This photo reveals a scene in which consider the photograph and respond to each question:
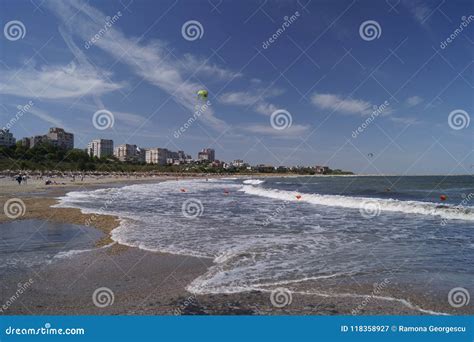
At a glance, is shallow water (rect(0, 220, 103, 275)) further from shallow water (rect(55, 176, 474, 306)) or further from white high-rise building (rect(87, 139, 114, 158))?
white high-rise building (rect(87, 139, 114, 158))

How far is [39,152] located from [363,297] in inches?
3714

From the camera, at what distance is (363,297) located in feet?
20.3

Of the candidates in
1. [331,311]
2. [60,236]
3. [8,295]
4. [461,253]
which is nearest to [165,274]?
[8,295]

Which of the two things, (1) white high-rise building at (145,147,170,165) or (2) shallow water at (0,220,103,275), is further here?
(1) white high-rise building at (145,147,170,165)

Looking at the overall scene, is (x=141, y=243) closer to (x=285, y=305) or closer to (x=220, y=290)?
(x=220, y=290)

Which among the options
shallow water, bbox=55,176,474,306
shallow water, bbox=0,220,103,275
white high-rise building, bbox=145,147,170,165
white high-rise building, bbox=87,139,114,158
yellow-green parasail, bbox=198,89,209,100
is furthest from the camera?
white high-rise building, bbox=145,147,170,165

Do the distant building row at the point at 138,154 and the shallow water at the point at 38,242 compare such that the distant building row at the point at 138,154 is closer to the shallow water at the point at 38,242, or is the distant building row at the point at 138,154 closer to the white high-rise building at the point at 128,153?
the white high-rise building at the point at 128,153

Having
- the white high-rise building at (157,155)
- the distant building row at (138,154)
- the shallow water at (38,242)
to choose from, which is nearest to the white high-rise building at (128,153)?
the distant building row at (138,154)

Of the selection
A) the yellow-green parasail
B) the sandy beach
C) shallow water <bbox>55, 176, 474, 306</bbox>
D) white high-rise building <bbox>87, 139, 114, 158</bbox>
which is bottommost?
the sandy beach

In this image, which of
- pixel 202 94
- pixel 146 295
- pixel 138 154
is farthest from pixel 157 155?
pixel 146 295

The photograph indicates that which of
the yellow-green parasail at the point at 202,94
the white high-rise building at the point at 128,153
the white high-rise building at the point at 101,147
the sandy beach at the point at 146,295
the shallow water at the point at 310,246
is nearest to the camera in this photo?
the sandy beach at the point at 146,295

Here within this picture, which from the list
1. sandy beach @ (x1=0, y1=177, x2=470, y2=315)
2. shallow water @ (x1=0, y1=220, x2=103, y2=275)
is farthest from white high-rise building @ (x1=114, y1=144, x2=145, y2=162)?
sandy beach @ (x1=0, y1=177, x2=470, y2=315)

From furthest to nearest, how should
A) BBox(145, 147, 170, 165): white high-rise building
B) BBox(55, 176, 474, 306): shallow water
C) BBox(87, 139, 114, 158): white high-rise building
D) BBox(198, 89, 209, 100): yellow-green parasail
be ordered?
1. BBox(145, 147, 170, 165): white high-rise building
2. BBox(87, 139, 114, 158): white high-rise building
3. BBox(198, 89, 209, 100): yellow-green parasail
4. BBox(55, 176, 474, 306): shallow water

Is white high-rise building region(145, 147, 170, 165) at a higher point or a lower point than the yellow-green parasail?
higher
